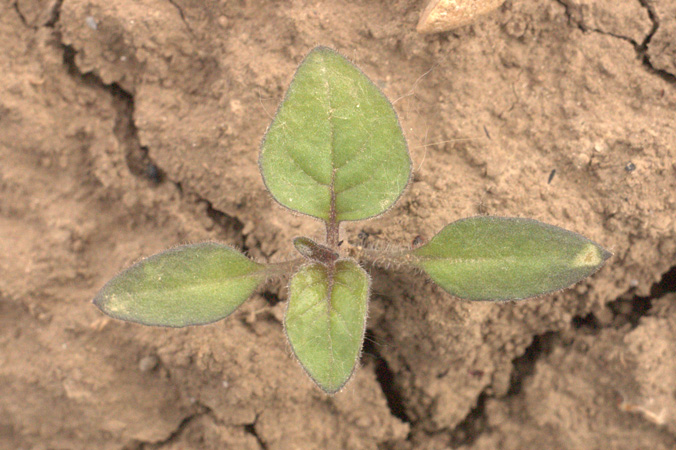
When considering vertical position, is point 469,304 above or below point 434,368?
above

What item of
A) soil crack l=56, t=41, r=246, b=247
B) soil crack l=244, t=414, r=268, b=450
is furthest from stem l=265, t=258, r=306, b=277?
soil crack l=244, t=414, r=268, b=450

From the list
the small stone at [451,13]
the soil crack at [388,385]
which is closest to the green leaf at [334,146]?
the small stone at [451,13]

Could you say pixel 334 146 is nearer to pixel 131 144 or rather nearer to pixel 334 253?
pixel 334 253

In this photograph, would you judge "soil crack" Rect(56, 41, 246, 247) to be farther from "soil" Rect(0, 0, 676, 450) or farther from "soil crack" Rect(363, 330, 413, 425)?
"soil crack" Rect(363, 330, 413, 425)

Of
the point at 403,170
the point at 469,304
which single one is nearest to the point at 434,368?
the point at 469,304

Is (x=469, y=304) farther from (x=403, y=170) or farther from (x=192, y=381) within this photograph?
(x=192, y=381)

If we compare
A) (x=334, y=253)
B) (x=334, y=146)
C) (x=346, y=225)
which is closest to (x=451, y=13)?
(x=334, y=146)

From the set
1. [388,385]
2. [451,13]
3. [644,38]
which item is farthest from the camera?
[388,385]
